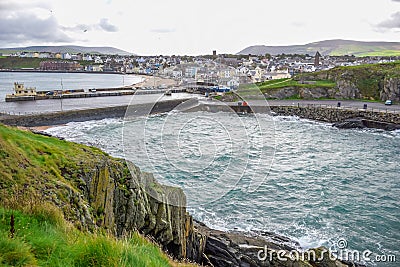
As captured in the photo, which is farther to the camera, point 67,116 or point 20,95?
point 20,95

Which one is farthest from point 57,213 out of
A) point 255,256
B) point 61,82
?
point 61,82

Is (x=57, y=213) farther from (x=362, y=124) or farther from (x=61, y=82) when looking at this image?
(x=61, y=82)

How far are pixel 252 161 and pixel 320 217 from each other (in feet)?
27.2

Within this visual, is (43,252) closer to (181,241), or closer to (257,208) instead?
(181,241)

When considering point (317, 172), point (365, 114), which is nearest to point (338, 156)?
point (317, 172)

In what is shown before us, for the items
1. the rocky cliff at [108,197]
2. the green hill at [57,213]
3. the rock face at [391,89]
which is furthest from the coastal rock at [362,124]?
the green hill at [57,213]

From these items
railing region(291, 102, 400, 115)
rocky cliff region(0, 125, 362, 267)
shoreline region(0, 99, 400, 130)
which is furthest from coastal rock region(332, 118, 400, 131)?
rocky cliff region(0, 125, 362, 267)

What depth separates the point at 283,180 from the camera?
20578 millimetres

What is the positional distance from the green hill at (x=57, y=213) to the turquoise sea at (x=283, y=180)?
9.86 ft

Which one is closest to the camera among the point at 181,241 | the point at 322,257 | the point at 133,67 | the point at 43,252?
the point at 43,252

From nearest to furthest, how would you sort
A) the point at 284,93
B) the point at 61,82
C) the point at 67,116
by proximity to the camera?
the point at 67,116 < the point at 284,93 < the point at 61,82

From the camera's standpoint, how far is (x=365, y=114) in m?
40.9

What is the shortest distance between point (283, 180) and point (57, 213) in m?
17.1

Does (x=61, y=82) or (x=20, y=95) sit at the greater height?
(x=61, y=82)
